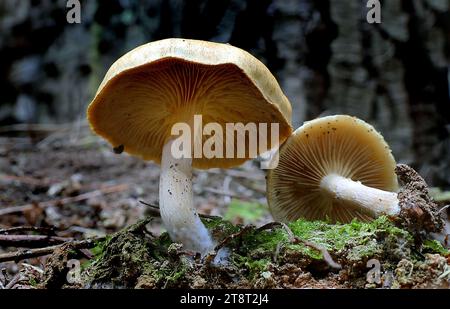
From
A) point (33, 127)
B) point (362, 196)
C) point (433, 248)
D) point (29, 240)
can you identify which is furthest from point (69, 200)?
point (33, 127)

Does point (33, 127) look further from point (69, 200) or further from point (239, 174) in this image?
point (239, 174)

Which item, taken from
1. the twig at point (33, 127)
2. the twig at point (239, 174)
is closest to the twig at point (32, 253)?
the twig at point (239, 174)

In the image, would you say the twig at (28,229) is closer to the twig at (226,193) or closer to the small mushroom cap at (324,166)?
the small mushroom cap at (324,166)

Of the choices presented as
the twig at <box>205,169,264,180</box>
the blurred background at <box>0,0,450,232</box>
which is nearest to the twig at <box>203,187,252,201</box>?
the blurred background at <box>0,0,450,232</box>

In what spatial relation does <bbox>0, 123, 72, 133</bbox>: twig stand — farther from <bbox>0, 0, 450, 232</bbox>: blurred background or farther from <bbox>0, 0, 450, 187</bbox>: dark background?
<bbox>0, 0, 450, 187</bbox>: dark background

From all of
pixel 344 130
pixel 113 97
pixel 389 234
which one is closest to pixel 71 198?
pixel 113 97
